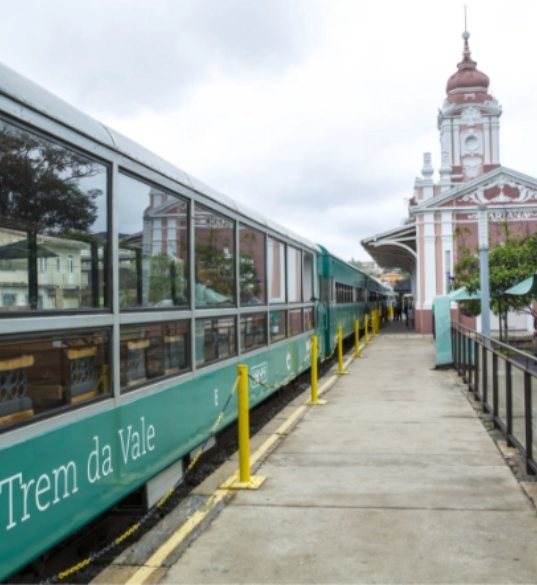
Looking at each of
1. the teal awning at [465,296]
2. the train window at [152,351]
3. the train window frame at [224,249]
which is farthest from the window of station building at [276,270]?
the teal awning at [465,296]

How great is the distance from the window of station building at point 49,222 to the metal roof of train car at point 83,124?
0.47ft

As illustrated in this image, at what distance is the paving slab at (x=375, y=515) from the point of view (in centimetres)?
407

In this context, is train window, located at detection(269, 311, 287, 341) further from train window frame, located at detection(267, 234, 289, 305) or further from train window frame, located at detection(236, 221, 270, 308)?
train window frame, located at detection(236, 221, 270, 308)

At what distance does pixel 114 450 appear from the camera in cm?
413

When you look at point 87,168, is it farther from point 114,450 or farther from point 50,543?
point 50,543

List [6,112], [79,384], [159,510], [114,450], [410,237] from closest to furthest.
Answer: [6,112], [79,384], [114,450], [159,510], [410,237]

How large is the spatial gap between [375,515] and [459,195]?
78.4ft

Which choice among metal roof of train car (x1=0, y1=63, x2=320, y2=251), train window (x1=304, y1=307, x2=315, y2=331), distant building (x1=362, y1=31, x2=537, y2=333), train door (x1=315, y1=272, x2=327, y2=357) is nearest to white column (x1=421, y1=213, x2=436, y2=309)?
distant building (x1=362, y1=31, x2=537, y2=333)

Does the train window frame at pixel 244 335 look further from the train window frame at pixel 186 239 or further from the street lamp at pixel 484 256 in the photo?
the street lamp at pixel 484 256

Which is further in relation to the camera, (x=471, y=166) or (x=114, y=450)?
(x=471, y=166)

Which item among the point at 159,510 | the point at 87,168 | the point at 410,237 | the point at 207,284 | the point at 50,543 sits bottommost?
the point at 159,510

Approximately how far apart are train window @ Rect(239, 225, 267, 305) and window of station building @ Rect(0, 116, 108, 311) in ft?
11.2

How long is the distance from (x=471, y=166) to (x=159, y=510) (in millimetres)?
28622

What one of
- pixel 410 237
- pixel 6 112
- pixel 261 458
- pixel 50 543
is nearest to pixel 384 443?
pixel 261 458
